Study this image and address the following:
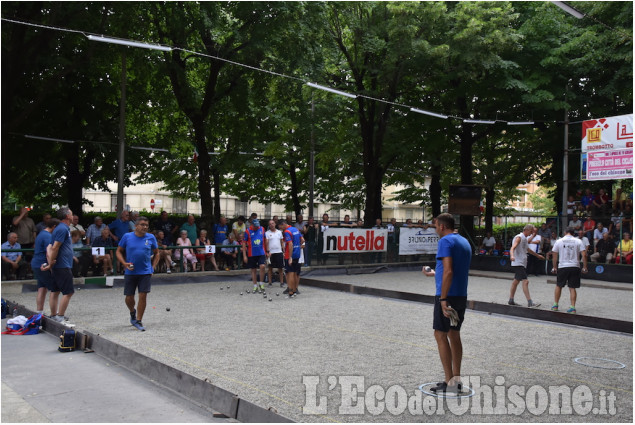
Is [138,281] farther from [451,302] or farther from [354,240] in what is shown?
[354,240]

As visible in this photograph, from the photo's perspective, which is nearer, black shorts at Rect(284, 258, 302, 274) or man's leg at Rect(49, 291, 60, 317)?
man's leg at Rect(49, 291, 60, 317)

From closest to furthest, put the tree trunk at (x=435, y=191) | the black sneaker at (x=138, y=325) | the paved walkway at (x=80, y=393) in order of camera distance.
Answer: the paved walkway at (x=80, y=393)
the black sneaker at (x=138, y=325)
the tree trunk at (x=435, y=191)

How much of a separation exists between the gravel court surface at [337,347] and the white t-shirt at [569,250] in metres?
1.62

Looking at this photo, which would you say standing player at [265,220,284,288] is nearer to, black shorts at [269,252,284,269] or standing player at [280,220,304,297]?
black shorts at [269,252,284,269]

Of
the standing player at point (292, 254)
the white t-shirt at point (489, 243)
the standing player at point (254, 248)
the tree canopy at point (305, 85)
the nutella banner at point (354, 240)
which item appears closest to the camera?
the standing player at point (292, 254)

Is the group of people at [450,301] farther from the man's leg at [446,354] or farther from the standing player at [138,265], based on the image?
the standing player at [138,265]

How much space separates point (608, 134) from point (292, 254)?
1461 cm

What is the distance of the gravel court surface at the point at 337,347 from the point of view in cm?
686

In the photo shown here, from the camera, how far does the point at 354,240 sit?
23.7 meters

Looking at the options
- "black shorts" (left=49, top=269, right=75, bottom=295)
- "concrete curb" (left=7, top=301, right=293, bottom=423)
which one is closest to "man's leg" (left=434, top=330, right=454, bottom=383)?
"concrete curb" (left=7, top=301, right=293, bottom=423)

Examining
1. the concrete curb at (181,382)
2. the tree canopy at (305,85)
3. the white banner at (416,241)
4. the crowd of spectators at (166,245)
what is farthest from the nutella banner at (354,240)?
the concrete curb at (181,382)

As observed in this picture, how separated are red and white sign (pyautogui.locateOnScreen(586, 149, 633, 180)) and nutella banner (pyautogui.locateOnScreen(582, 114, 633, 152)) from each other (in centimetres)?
20

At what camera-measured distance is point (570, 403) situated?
6.71 meters

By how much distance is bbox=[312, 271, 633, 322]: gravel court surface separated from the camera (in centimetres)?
1468
